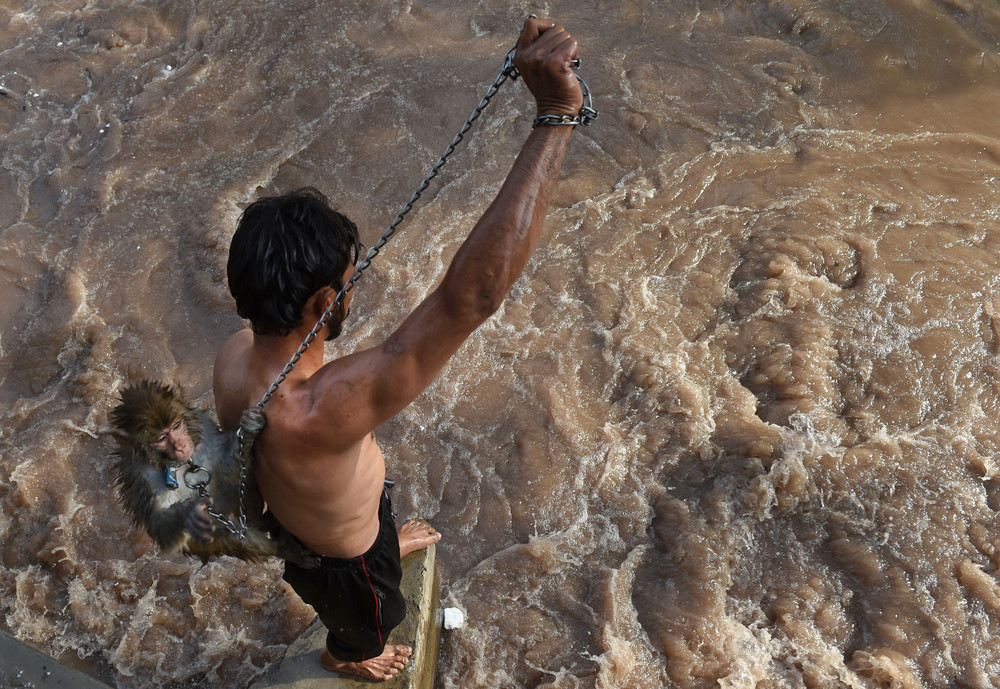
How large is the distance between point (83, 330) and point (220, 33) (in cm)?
289

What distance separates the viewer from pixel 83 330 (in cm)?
425

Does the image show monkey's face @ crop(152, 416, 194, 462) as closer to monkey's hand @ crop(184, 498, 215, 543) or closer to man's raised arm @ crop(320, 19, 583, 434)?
monkey's hand @ crop(184, 498, 215, 543)

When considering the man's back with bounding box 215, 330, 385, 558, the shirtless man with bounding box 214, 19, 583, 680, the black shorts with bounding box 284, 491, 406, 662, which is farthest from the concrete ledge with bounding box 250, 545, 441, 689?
the man's back with bounding box 215, 330, 385, 558

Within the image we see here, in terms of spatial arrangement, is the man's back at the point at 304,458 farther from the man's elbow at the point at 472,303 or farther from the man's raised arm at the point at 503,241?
the man's elbow at the point at 472,303

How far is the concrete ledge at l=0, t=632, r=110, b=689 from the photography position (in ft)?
8.03

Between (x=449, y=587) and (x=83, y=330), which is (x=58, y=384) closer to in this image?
(x=83, y=330)

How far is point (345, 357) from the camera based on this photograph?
1.64 m

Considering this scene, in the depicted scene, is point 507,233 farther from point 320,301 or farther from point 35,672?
point 35,672

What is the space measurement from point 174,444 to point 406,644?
1.22 meters

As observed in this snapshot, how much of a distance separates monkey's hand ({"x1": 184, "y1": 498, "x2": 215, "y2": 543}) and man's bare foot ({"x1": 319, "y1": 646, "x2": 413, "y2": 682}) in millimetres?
934

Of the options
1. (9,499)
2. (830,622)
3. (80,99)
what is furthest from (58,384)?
(830,622)

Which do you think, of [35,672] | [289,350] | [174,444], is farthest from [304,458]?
[35,672]

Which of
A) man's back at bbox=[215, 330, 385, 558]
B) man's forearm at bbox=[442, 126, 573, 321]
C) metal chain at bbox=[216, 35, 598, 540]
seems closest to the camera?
man's forearm at bbox=[442, 126, 573, 321]

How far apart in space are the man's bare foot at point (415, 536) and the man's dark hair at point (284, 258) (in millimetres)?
1441
